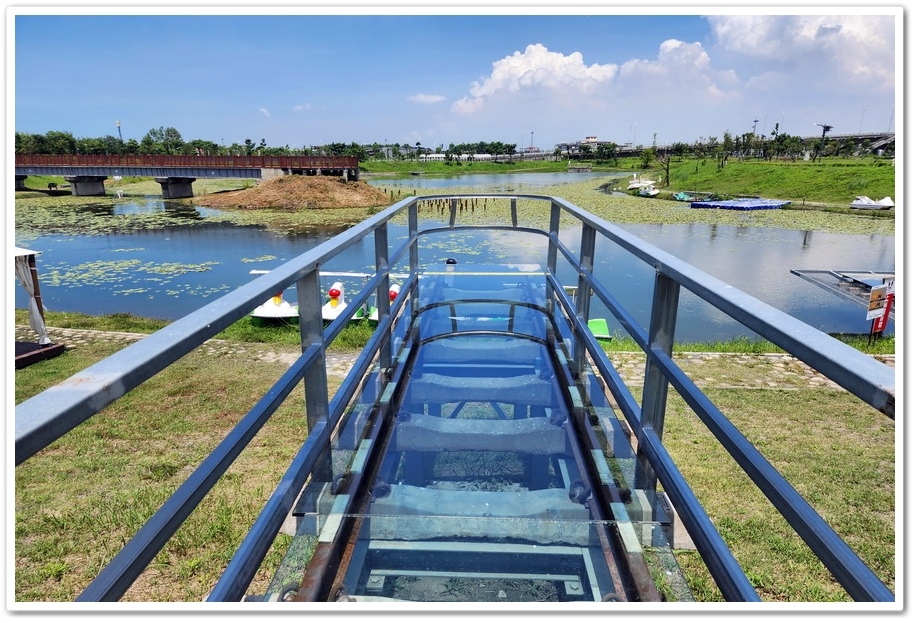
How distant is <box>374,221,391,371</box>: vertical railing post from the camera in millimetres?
2488

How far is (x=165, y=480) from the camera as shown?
3857 millimetres

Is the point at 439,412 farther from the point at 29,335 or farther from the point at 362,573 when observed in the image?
the point at 29,335

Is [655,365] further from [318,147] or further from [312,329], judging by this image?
[318,147]

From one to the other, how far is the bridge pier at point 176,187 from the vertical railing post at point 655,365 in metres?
35.0

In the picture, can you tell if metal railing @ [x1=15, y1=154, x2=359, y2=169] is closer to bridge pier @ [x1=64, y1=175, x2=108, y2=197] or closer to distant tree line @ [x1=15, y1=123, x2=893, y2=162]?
bridge pier @ [x1=64, y1=175, x2=108, y2=197]

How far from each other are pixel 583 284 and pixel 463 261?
11345 millimetres

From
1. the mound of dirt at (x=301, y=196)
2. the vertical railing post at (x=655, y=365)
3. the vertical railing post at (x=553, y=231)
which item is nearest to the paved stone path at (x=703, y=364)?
the vertical railing post at (x=553, y=231)

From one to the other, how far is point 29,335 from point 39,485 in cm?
563

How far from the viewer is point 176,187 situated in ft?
109

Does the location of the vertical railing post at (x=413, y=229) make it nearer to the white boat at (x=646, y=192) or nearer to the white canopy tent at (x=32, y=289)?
the white canopy tent at (x=32, y=289)

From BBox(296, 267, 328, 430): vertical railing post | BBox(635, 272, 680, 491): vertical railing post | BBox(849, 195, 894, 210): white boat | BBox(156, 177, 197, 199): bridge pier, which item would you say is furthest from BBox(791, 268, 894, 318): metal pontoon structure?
BBox(156, 177, 197, 199): bridge pier

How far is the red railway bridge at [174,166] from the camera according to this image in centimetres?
3006

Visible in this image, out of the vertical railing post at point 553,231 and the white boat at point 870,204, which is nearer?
the vertical railing post at point 553,231

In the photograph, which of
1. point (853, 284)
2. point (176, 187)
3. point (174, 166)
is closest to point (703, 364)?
point (853, 284)
